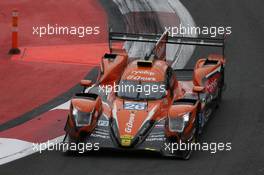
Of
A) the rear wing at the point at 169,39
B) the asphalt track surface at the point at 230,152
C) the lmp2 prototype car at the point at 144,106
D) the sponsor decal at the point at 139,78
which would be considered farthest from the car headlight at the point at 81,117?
the rear wing at the point at 169,39

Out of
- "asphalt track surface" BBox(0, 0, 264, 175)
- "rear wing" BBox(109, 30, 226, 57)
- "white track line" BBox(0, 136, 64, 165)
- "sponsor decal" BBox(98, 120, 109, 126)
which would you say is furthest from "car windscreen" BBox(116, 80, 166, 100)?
"rear wing" BBox(109, 30, 226, 57)

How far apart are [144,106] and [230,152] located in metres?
2.01

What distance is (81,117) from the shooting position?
19750 millimetres

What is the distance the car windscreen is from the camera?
2058cm

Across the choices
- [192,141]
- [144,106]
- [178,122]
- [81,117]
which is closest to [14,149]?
[81,117]

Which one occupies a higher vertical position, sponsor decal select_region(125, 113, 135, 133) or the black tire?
sponsor decal select_region(125, 113, 135, 133)

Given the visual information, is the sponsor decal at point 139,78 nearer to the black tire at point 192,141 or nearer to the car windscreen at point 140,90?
the car windscreen at point 140,90

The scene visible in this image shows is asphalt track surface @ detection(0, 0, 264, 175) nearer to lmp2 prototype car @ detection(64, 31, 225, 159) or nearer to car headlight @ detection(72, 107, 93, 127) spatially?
lmp2 prototype car @ detection(64, 31, 225, 159)

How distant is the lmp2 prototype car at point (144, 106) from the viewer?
761 inches

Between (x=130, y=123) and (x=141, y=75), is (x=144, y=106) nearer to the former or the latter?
(x=130, y=123)

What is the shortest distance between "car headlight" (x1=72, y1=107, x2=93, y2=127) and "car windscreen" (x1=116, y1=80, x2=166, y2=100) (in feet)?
3.82

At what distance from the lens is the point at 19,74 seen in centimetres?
2572

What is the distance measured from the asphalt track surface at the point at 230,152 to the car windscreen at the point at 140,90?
1.36 metres

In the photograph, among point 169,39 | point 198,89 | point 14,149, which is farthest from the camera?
point 169,39
